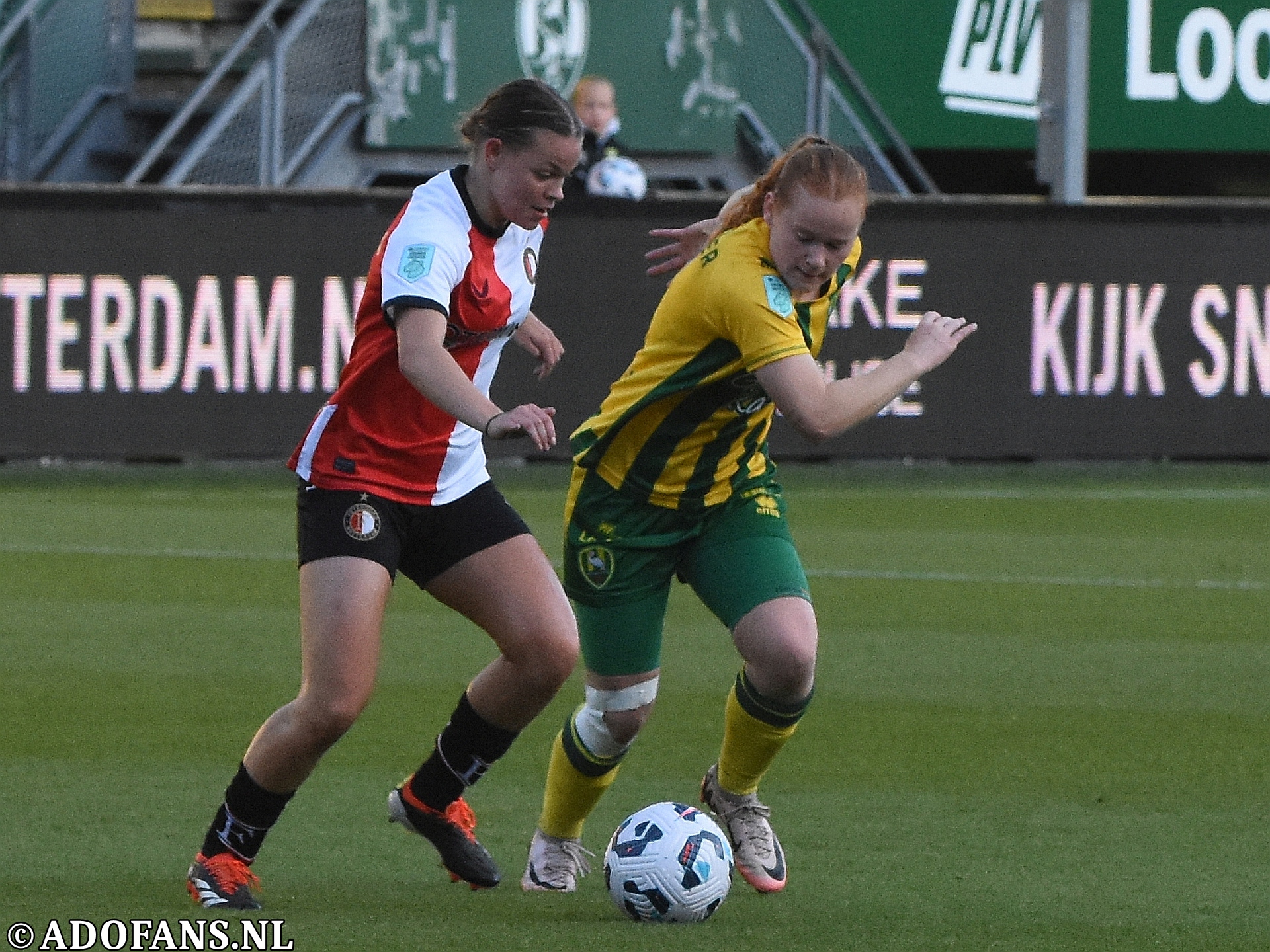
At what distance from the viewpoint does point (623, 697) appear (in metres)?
5.97

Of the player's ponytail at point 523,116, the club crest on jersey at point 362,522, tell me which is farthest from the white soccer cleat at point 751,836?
the player's ponytail at point 523,116

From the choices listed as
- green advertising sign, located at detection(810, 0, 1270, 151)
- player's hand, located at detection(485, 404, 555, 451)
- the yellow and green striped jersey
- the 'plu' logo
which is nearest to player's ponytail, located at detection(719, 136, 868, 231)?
the yellow and green striped jersey

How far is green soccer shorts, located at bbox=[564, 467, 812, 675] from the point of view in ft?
19.5

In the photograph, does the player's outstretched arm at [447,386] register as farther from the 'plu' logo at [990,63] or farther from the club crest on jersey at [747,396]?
the 'plu' logo at [990,63]

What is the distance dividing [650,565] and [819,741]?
7.21ft

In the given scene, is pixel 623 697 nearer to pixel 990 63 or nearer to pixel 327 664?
pixel 327 664

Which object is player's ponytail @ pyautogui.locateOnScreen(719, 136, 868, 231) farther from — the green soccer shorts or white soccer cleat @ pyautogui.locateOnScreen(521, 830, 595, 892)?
white soccer cleat @ pyautogui.locateOnScreen(521, 830, 595, 892)

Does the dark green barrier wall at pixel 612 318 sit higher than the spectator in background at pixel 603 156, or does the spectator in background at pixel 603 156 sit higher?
the spectator in background at pixel 603 156

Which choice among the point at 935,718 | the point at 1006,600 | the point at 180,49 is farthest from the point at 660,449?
the point at 180,49

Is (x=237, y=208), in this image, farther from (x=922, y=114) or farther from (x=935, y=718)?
(x=922, y=114)

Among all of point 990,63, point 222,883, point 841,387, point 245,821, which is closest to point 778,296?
point 841,387

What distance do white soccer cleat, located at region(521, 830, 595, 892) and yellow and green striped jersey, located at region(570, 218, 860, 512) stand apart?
889mm

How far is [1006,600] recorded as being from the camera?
11.3m

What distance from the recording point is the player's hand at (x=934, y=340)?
5527mm
